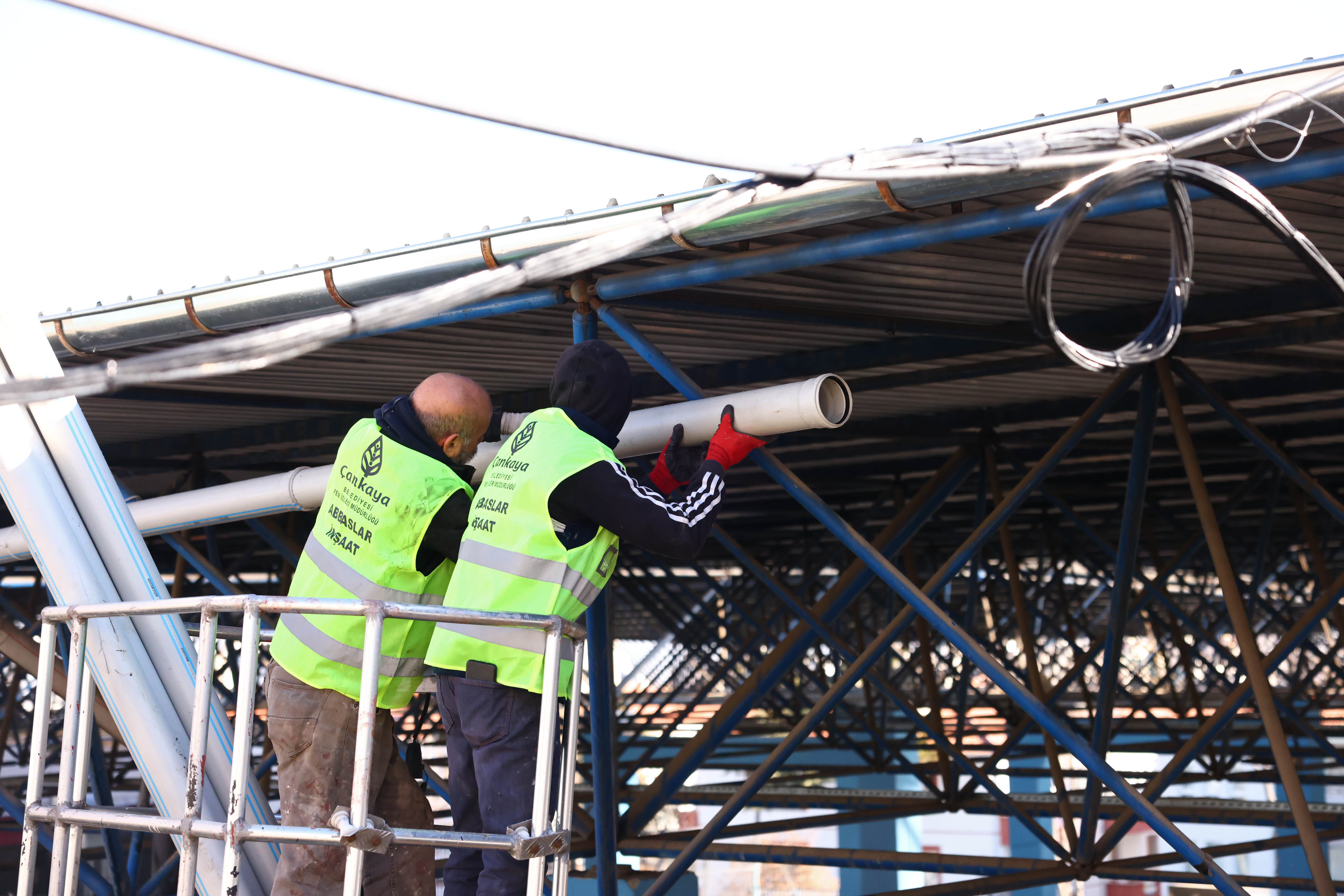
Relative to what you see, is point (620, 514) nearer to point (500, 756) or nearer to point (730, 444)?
point (500, 756)

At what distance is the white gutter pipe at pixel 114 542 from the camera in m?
4.25

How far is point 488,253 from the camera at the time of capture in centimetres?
583

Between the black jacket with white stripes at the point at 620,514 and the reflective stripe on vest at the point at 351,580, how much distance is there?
0.70 m

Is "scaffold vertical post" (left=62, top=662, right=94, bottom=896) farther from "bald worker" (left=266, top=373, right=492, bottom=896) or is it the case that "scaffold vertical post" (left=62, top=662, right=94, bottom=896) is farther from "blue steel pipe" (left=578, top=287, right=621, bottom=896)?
"blue steel pipe" (left=578, top=287, right=621, bottom=896)

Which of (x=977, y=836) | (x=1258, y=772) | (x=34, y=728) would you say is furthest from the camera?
(x=977, y=836)

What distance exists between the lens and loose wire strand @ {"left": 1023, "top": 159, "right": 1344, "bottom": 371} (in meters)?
3.30

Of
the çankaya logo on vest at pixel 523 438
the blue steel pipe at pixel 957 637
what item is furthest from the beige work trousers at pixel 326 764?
the blue steel pipe at pixel 957 637

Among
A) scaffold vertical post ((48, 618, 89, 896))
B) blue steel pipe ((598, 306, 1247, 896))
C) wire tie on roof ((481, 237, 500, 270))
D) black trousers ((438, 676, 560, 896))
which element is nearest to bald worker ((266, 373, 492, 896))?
black trousers ((438, 676, 560, 896))

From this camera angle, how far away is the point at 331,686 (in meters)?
4.43

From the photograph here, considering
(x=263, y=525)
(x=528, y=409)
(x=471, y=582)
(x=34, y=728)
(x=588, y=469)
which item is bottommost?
(x=34, y=728)

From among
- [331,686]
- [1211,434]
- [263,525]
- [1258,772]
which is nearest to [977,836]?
[1258,772]

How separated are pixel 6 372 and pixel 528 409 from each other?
5288 mm

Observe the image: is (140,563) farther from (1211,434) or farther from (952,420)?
(1211,434)

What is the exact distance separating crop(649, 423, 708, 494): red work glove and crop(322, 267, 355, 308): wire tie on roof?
2.01 m
